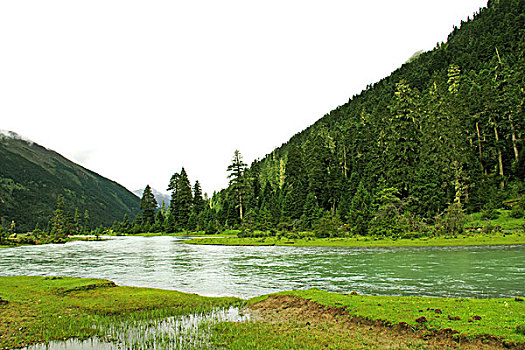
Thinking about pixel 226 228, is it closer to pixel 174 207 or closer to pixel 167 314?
pixel 174 207

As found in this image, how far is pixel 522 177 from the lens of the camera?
56969 mm

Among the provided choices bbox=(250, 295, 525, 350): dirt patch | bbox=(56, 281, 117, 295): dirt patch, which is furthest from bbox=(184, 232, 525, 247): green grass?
bbox=(56, 281, 117, 295): dirt patch

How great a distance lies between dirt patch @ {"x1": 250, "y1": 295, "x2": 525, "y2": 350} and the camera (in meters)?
9.20

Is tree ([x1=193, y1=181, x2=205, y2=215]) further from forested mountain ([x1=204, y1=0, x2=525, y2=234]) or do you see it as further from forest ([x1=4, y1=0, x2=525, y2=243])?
forested mountain ([x1=204, y1=0, x2=525, y2=234])

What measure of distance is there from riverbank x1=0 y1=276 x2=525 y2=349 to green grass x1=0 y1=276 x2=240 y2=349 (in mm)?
37

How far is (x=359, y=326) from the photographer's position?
11.4 m

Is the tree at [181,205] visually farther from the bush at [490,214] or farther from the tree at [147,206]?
the bush at [490,214]

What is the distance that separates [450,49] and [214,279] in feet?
473

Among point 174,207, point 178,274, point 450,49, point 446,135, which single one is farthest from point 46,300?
point 450,49

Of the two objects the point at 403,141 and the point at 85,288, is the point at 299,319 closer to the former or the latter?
the point at 85,288

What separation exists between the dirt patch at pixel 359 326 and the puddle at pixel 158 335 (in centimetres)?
155

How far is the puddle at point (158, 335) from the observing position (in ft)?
34.2

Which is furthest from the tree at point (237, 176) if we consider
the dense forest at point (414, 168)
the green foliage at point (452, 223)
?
the green foliage at point (452, 223)

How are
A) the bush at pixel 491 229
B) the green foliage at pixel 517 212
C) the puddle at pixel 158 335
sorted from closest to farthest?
the puddle at pixel 158 335, the bush at pixel 491 229, the green foliage at pixel 517 212
